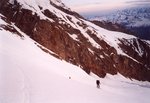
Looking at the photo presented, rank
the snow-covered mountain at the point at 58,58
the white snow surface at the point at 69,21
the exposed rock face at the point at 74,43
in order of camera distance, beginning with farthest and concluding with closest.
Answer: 1. the white snow surface at the point at 69,21
2. the exposed rock face at the point at 74,43
3. the snow-covered mountain at the point at 58,58

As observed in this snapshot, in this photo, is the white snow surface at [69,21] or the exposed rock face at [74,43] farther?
the white snow surface at [69,21]

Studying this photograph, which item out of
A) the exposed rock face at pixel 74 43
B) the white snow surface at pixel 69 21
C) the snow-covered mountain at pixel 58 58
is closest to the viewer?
the snow-covered mountain at pixel 58 58

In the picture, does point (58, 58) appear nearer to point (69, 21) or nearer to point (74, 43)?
point (74, 43)

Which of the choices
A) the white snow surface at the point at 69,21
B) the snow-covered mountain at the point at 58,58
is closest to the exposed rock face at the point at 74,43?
the snow-covered mountain at the point at 58,58

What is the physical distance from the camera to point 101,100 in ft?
97.3

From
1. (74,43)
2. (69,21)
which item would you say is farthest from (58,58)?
(69,21)

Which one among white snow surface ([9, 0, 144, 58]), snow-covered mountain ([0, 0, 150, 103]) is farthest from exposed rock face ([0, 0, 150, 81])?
white snow surface ([9, 0, 144, 58])

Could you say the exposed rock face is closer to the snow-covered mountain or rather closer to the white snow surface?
the snow-covered mountain

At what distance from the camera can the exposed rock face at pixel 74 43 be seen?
93125 mm

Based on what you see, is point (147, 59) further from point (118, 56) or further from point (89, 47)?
point (89, 47)

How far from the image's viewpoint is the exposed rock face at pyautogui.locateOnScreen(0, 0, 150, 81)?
306ft

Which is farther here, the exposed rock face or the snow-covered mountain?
the exposed rock face

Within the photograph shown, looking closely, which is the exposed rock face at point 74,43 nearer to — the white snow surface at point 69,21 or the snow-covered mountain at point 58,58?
the snow-covered mountain at point 58,58

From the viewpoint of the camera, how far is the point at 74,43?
10544 centimetres
